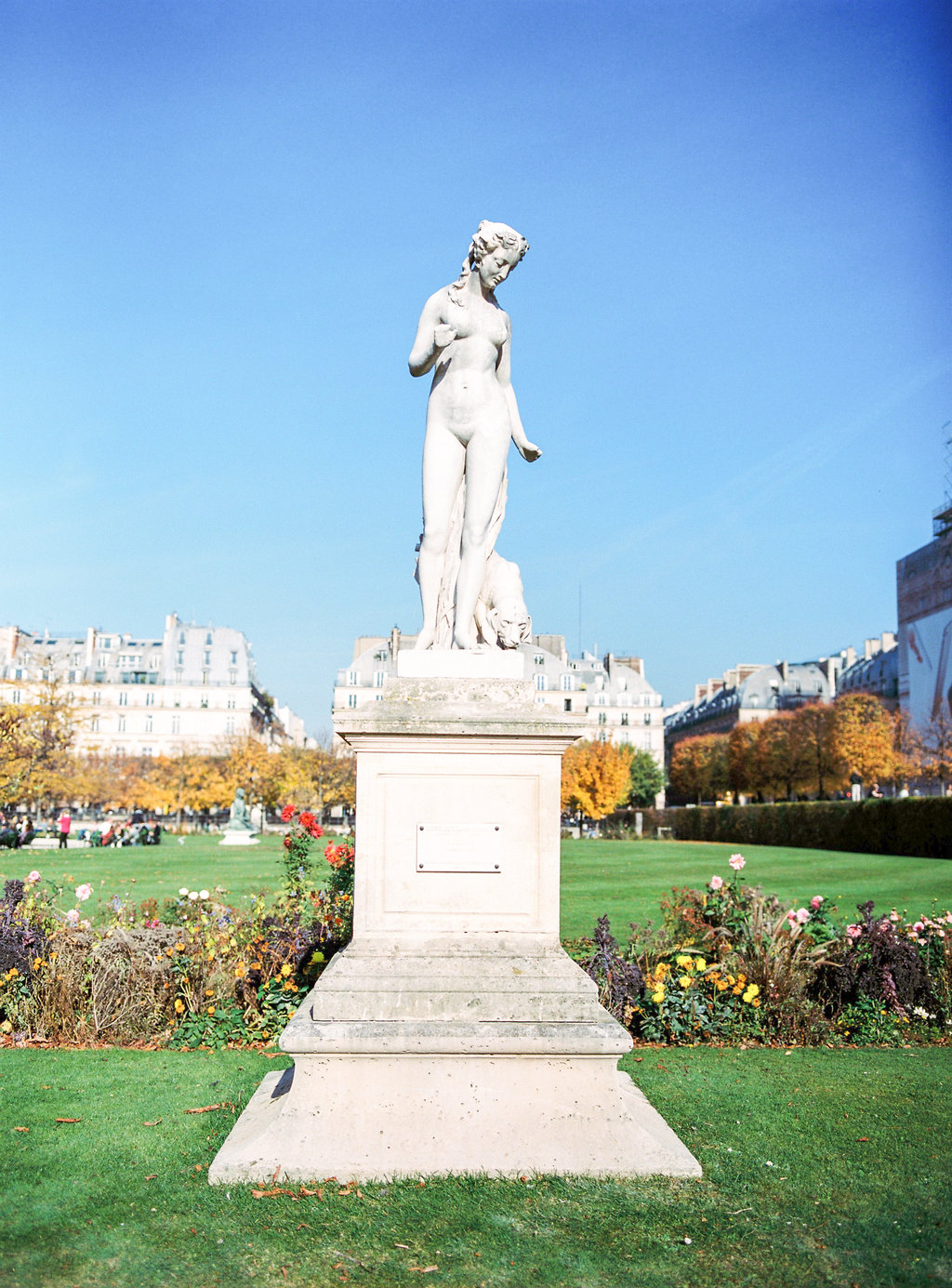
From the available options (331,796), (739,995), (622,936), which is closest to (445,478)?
(739,995)

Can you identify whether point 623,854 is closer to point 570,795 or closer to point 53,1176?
point 570,795

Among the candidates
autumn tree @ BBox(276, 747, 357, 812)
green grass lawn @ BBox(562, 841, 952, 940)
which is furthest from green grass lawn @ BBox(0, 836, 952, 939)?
autumn tree @ BBox(276, 747, 357, 812)

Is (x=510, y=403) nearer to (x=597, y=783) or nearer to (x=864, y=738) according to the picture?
(x=597, y=783)

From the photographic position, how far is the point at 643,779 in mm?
73375

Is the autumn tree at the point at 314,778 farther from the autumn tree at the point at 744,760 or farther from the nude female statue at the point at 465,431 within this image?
the nude female statue at the point at 465,431

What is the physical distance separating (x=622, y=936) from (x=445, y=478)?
8006 mm

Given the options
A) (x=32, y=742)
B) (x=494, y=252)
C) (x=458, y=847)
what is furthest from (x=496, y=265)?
(x=32, y=742)

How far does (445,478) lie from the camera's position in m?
5.77

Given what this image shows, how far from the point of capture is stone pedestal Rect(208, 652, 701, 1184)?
15.1ft

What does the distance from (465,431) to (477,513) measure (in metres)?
0.47

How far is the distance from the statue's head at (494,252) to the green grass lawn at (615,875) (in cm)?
679

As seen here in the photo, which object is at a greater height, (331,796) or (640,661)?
(640,661)

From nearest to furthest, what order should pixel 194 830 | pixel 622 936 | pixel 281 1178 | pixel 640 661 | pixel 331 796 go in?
pixel 281 1178, pixel 622 936, pixel 331 796, pixel 194 830, pixel 640 661

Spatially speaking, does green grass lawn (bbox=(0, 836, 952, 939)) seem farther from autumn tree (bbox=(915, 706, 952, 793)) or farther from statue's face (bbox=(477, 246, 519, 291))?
autumn tree (bbox=(915, 706, 952, 793))
